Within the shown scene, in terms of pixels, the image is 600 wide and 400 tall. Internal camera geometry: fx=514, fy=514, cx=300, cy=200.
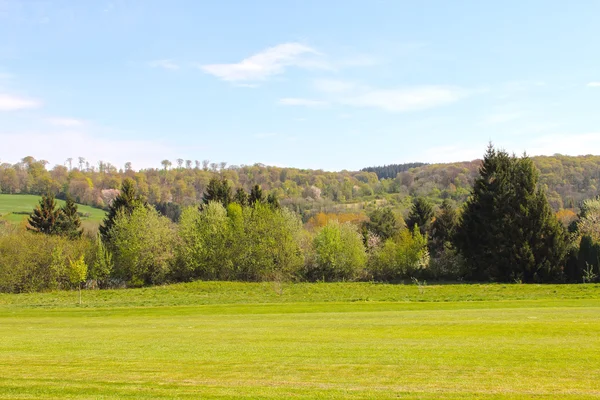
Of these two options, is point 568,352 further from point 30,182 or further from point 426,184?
point 426,184

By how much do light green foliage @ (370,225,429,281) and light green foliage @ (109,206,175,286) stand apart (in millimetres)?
26782

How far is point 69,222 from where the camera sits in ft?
240

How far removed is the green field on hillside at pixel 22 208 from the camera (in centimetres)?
11731

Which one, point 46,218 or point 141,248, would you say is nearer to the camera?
point 141,248

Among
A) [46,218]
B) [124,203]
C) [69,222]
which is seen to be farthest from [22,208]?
[124,203]

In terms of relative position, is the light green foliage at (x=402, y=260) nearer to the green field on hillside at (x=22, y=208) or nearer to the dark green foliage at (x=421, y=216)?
the dark green foliage at (x=421, y=216)

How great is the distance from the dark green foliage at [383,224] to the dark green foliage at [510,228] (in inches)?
1025

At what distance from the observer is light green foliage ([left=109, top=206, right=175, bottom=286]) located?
211ft

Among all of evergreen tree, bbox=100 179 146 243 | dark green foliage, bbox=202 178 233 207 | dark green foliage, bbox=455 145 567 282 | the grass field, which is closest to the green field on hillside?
evergreen tree, bbox=100 179 146 243

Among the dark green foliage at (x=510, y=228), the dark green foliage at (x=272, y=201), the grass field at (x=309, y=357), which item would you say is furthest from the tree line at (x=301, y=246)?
the grass field at (x=309, y=357)

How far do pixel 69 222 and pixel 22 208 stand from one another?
6127 centimetres

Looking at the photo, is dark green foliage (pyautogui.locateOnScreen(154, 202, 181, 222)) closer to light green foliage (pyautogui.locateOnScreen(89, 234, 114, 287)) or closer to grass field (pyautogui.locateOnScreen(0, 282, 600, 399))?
light green foliage (pyautogui.locateOnScreen(89, 234, 114, 287))

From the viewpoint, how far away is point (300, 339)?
18.2m

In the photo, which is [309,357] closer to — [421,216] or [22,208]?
[421,216]
